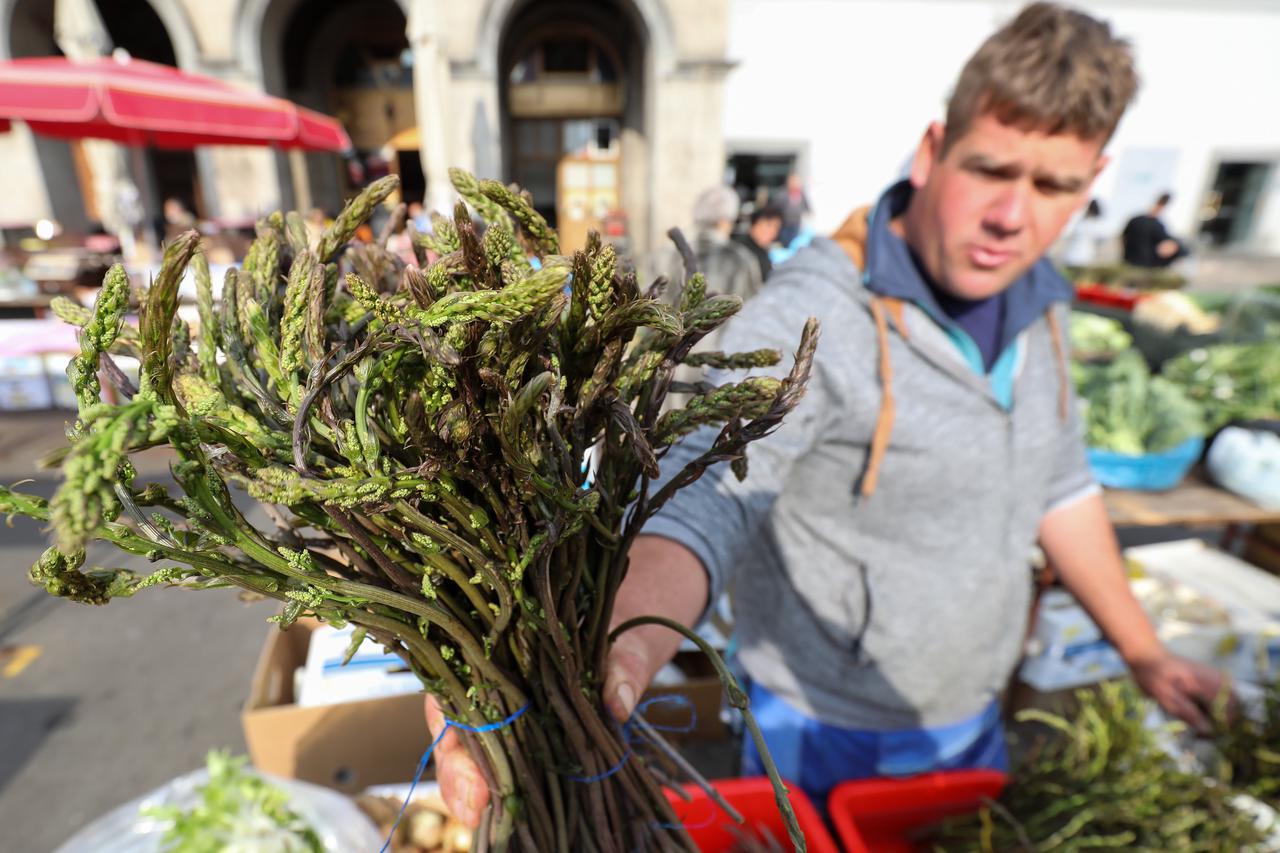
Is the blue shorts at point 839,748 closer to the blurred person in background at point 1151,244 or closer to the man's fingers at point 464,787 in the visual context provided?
the man's fingers at point 464,787

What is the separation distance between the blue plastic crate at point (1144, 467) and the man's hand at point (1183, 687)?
1.16m

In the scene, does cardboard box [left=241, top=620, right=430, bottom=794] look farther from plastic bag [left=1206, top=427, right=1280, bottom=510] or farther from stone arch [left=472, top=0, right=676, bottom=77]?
stone arch [left=472, top=0, right=676, bottom=77]

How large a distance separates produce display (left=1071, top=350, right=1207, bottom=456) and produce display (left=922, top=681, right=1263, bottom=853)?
5.25 ft

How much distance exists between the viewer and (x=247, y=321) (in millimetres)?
623

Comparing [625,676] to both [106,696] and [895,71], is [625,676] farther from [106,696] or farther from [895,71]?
[895,71]

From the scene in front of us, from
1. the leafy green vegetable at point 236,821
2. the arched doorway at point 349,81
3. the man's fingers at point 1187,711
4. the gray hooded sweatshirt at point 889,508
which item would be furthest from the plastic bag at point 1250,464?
the arched doorway at point 349,81

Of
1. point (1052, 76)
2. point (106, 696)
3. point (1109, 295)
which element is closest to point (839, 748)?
point (1052, 76)

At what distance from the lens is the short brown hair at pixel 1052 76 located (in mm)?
1358

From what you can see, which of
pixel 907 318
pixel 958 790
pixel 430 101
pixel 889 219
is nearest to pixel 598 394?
pixel 907 318

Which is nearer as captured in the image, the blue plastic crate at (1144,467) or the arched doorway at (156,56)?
the blue plastic crate at (1144,467)

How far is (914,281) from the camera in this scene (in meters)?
1.56

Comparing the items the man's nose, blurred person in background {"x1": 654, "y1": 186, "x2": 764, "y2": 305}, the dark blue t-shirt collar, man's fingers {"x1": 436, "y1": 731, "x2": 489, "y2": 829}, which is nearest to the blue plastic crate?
the dark blue t-shirt collar

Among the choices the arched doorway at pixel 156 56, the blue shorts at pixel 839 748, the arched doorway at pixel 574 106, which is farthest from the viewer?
the arched doorway at pixel 574 106

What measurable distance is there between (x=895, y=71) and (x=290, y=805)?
1584cm
